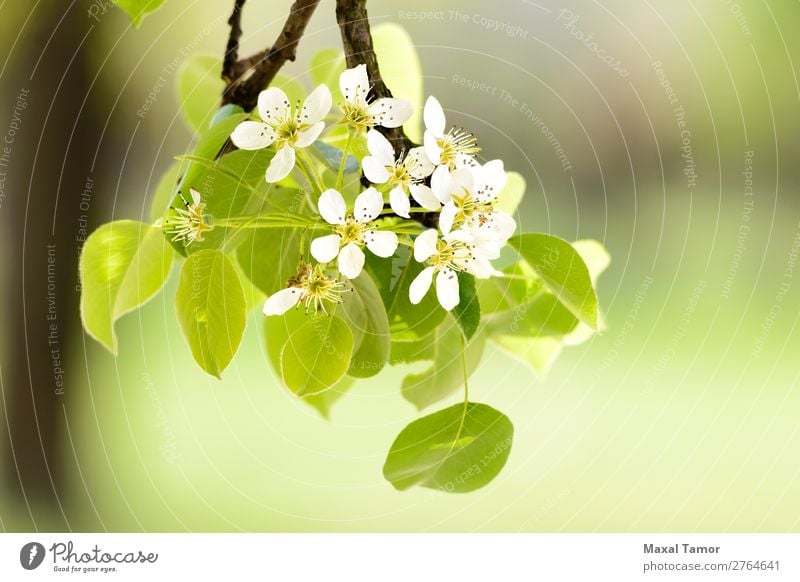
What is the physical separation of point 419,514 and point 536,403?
0.40 feet

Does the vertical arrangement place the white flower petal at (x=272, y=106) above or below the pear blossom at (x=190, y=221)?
above

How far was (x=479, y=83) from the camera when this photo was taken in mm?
540

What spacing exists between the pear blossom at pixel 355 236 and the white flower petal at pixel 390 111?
36mm

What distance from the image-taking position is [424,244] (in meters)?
0.33

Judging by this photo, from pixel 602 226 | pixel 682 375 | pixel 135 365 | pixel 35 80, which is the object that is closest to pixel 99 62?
pixel 35 80

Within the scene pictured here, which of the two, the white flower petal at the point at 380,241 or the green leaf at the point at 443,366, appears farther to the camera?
the green leaf at the point at 443,366

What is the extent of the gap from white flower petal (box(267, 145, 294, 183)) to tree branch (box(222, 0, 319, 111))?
79mm

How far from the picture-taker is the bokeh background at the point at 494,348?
534mm

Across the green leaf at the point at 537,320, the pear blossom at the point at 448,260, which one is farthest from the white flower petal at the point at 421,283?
the green leaf at the point at 537,320

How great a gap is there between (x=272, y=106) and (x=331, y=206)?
6 centimetres

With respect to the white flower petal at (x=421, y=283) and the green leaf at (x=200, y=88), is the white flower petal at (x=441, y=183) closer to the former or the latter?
the white flower petal at (x=421, y=283)

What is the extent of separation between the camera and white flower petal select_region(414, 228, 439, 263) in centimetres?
33
